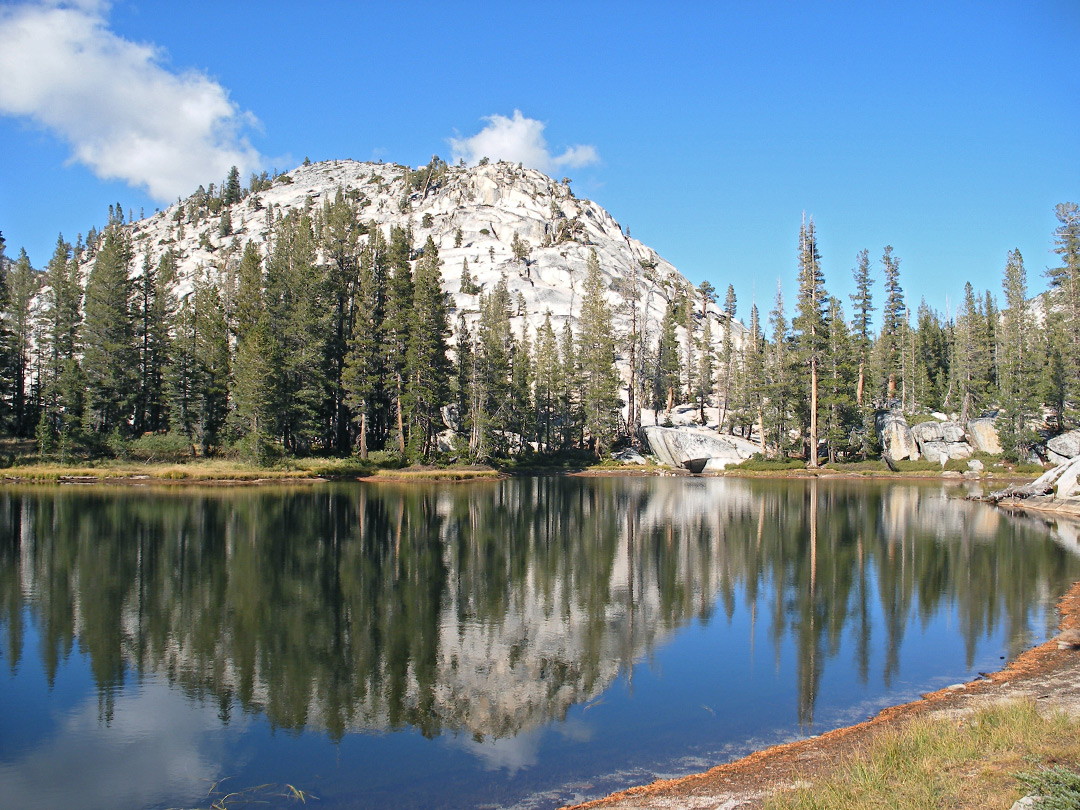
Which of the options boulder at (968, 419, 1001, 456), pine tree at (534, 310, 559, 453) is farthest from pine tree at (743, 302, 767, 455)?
pine tree at (534, 310, 559, 453)

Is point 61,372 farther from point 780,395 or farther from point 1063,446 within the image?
point 1063,446

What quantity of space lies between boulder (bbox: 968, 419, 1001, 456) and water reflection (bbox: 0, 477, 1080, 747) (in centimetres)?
3597

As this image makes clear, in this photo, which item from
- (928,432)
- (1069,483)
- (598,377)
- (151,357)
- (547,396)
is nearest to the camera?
(1069,483)

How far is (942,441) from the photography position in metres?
70.0

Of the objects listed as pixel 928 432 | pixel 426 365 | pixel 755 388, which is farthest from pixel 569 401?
pixel 928 432

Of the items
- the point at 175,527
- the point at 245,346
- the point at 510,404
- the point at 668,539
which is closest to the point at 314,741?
the point at 668,539

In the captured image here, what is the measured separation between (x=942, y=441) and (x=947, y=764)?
71.2 metres

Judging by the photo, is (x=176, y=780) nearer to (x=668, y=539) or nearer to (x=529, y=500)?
(x=668, y=539)

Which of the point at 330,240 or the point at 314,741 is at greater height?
the point at 330,240

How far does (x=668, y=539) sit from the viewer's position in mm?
29766

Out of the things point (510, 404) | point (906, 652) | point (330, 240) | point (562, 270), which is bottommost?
point (906, 652)

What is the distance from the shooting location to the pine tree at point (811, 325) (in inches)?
2692

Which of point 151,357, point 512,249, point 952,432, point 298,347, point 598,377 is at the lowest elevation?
point 952,432

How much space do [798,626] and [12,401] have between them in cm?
7458
